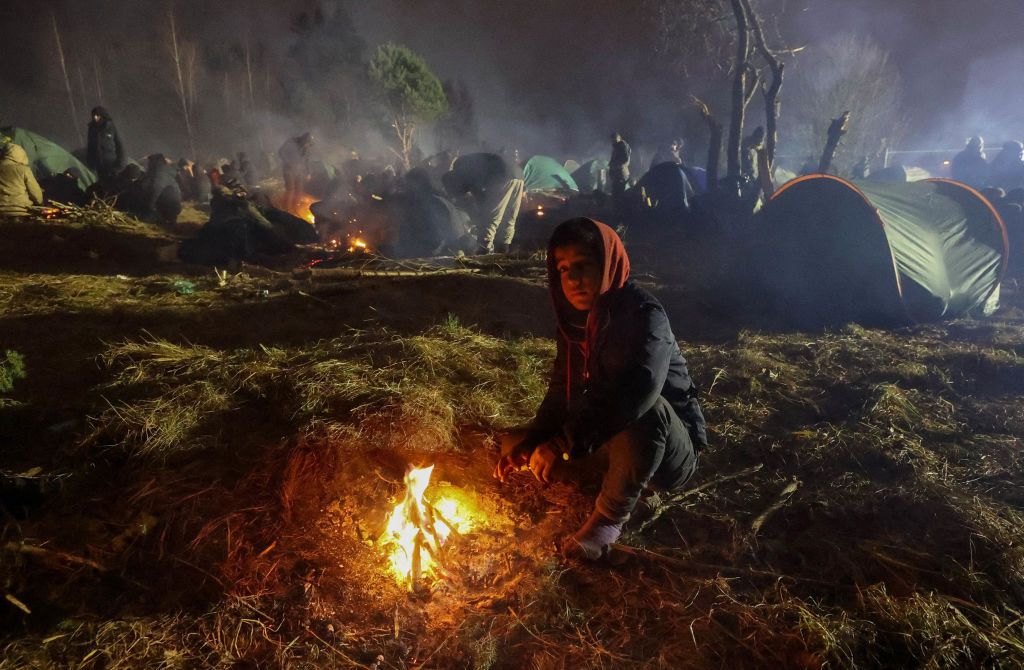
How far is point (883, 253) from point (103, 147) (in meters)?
15.5

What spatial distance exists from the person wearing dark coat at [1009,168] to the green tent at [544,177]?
1337cm

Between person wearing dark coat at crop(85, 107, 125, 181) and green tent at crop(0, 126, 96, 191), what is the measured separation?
600 millimetres

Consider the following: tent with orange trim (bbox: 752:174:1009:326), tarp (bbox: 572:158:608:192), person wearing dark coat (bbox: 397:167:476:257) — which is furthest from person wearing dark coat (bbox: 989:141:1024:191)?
person wearing dark coat (bbox: 397:167:476:257)

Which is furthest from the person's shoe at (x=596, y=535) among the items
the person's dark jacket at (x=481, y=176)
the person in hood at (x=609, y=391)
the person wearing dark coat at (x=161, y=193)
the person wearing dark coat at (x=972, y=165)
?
the person wearing dark coat at (x=972, y=165)

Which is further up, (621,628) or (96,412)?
(96,412)

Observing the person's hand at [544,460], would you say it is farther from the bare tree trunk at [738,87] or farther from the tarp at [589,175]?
the tarp at [589,175]

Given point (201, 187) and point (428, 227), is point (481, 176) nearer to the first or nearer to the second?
point (428, 227)

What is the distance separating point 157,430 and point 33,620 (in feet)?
3.11

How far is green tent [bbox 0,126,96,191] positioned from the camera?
38.9 feet

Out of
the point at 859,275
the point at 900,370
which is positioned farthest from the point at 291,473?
the point at 859,275

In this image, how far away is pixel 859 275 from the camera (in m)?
7.28

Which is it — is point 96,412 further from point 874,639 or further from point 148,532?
point 874,639

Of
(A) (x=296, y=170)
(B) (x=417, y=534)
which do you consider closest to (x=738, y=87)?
(A) (x=296, y=170)

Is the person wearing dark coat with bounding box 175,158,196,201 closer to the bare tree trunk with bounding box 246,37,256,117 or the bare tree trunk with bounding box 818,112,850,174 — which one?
the bare tree trunk with bounding box 818,112,850,174
